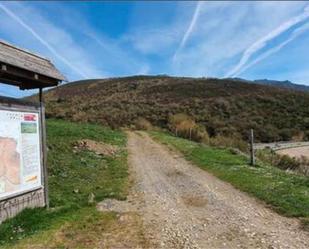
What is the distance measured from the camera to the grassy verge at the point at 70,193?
7.73 metres

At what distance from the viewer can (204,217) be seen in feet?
28.5

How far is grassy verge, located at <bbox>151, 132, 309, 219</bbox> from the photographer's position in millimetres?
9576

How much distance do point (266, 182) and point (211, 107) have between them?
46616 mm

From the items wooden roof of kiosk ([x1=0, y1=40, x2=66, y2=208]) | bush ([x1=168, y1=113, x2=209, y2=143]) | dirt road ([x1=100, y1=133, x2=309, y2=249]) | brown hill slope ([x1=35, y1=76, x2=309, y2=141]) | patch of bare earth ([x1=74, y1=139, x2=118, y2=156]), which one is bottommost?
dirt road ([x1=100, y1=133, x2=309, y2=249])

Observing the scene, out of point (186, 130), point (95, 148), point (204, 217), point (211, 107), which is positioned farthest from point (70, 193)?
point (211, 107)

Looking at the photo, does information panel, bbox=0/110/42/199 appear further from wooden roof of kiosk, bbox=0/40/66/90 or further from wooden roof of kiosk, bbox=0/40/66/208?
A: wooden roof of kiosk, bbox=0/40/66/90

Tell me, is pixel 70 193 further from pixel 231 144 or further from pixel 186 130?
pixel 186 130

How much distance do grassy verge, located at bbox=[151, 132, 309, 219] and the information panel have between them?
5.48 m

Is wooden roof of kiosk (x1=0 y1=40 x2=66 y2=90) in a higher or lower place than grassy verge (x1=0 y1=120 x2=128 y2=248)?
higher

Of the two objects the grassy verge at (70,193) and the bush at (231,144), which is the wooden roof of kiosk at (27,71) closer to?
the grassy verge at (70,193)

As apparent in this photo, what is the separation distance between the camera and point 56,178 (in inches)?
513

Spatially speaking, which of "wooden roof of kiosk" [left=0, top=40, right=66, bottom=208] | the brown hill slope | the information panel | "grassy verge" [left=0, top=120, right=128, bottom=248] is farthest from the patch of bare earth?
the brown hill slope

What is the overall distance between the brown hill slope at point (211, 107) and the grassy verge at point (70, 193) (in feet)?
87.5

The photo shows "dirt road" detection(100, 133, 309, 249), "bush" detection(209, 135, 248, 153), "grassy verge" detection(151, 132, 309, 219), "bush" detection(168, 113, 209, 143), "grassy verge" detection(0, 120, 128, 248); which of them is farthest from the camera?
"bush" detection(168, 113, 209, 143)
